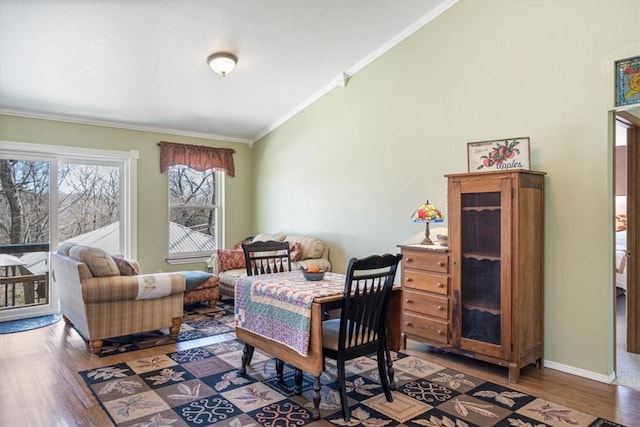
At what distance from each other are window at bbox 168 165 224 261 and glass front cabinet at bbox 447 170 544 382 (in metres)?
4.22

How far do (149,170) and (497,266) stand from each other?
15.6 ft

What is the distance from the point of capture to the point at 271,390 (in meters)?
2.82

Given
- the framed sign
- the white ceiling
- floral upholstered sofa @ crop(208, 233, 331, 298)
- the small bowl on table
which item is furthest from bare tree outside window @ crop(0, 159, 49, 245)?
the framed sign

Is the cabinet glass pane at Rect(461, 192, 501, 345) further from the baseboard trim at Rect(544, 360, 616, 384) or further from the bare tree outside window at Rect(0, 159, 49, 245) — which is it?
the bare tree outside window at Rect(0, 159, 49, 245)

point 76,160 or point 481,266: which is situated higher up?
point 76,160

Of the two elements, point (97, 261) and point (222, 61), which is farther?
point (222, 61)

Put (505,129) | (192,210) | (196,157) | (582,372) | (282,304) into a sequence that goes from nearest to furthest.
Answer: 1. (282,304)
2. (582,372)
3. (505,129)
4. (196,157)
5. (192,210)

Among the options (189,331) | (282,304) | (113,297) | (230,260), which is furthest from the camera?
(230,260)

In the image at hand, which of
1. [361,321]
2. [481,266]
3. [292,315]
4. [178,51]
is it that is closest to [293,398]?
[292,315]

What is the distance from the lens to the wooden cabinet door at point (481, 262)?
3.04 meters

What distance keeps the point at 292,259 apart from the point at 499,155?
2.74 m

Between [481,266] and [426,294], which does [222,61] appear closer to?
[426,294]

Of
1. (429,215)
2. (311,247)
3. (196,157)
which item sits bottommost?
(311,247)

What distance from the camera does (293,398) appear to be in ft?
8.87
